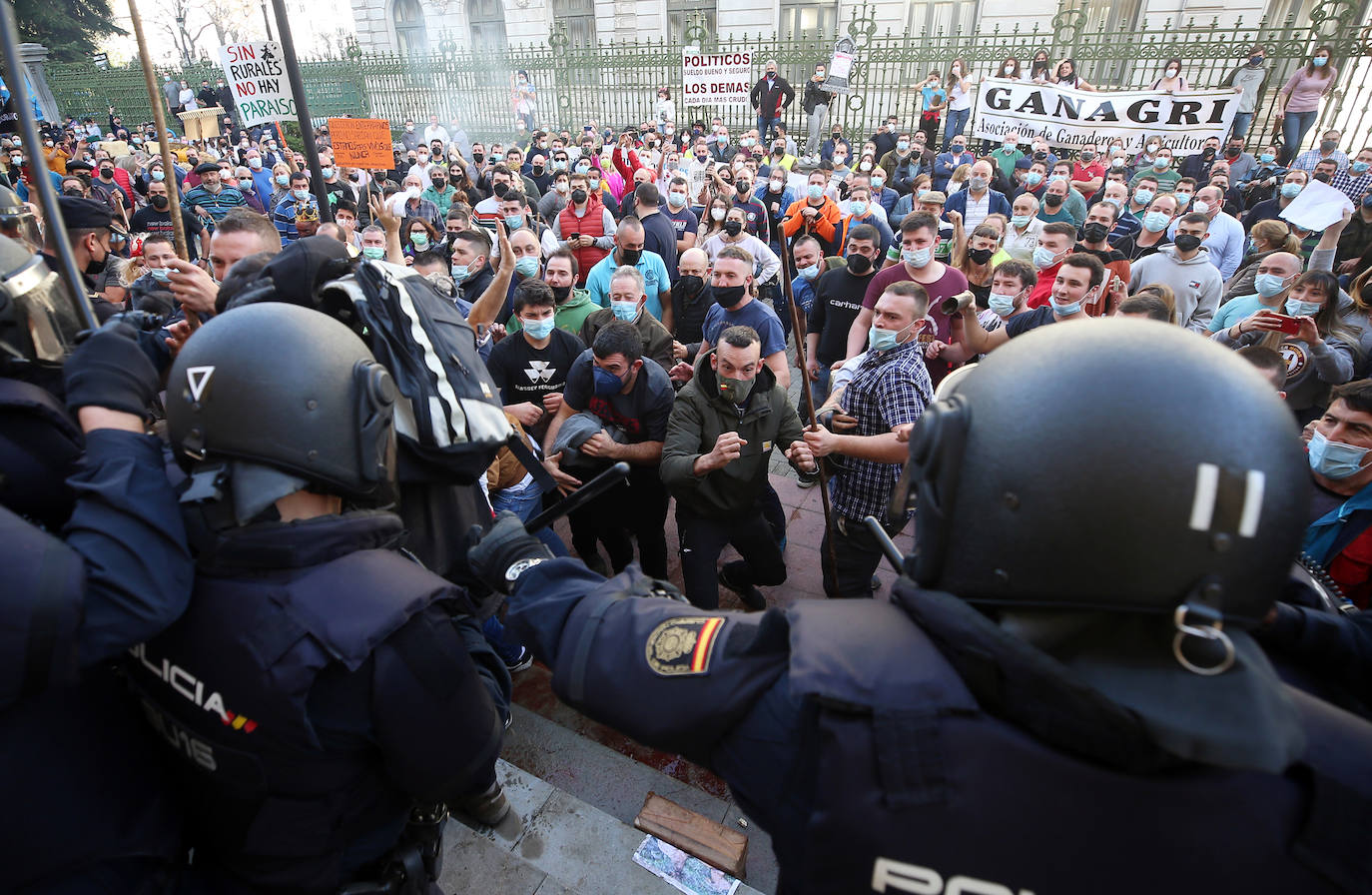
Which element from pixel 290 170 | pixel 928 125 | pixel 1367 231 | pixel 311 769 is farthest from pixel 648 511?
pixel 290 170

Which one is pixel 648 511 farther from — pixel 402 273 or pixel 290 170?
pixel 290 170

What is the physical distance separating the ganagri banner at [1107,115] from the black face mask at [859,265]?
337 inches

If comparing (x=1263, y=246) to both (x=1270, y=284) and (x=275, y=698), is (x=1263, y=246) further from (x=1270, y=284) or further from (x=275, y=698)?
(x=275, y=698)

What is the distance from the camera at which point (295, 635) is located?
4.36 feet

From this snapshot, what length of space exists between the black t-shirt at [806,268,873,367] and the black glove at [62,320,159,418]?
16.5ft

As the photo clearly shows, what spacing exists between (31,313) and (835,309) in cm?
514

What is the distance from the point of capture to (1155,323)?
3.63 ft

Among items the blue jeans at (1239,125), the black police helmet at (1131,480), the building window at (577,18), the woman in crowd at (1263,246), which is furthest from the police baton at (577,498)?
the building window at (577,18)

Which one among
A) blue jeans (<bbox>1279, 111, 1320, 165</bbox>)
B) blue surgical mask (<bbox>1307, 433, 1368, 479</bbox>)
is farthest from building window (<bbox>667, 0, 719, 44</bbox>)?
blue surgical mask (<bbox>1307, 433, 1368, 479</bbox>)

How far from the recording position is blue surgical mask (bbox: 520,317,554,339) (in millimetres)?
4256

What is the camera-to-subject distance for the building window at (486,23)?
87.6ft

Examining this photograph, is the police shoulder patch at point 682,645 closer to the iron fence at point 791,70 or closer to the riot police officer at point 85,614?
the riot police officer at point 85,614

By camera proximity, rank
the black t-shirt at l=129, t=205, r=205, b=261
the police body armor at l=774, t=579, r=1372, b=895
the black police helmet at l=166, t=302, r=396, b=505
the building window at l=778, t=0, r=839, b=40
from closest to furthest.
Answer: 1. the police body armor at l=774, t=579, r=1372, b=895
2. the black police helmet at l=166, t=302, r=396, b=505
3. the black t-shirt at l=129, t=205, r=205, b=261
4. the building window at l=778, t=0, r=839, b=40

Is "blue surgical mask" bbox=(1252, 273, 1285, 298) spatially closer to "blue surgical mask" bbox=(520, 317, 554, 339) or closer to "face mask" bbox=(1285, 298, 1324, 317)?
"face mask" bbox=(1285, 298, 1324, 317)
